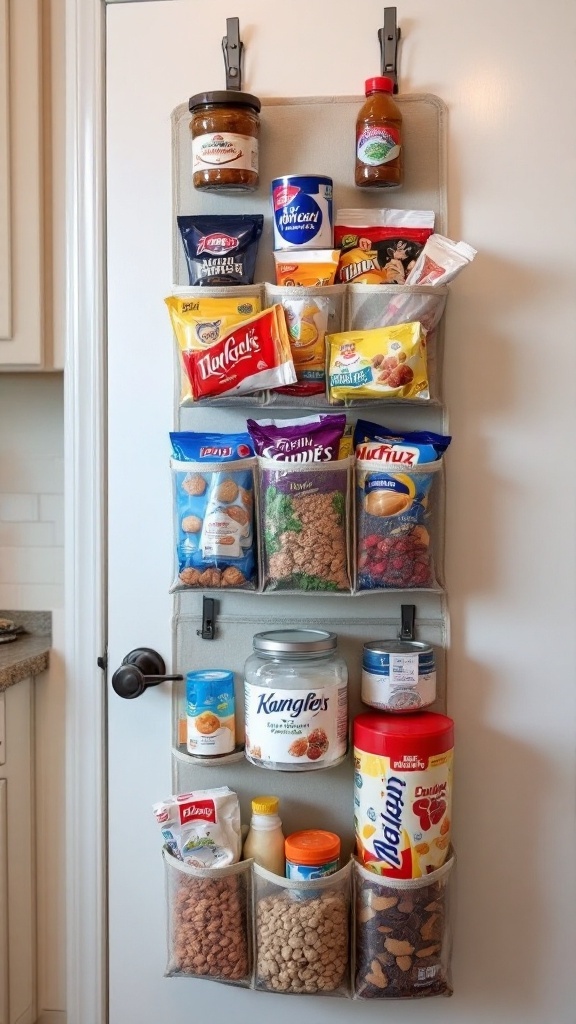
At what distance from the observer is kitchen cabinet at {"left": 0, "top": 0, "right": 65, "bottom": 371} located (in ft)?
5.19

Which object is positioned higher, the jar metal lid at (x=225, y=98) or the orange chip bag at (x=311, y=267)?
the jar metal lid at (x=225, y=98)

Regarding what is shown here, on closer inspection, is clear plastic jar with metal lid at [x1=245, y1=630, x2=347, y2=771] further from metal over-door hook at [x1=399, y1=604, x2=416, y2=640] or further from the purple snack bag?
the purple snack bag

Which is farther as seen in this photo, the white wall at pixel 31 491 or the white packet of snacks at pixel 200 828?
the white wall at pixel 31 491

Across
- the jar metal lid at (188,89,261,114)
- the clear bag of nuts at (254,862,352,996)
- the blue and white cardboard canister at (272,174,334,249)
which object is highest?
the jar metal lid at (188,89,261,114)

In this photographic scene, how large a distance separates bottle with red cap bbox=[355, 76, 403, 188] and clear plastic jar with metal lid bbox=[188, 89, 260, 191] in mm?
172

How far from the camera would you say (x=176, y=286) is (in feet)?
4.50

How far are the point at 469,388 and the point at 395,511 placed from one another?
0.26m

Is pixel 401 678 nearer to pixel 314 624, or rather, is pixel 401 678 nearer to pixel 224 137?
pixel 314 624

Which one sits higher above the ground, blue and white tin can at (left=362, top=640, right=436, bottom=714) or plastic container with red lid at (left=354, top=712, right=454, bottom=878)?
blue and white tin can at (left=362, top=640, right=436, bottom=714)

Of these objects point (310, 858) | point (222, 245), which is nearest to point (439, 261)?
point (222, 245)

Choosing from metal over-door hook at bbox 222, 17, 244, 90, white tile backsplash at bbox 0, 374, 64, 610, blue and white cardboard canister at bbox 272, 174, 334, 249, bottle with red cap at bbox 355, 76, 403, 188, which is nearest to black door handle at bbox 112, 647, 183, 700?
white tile backsplash at bbox 0, 374, 64, 610

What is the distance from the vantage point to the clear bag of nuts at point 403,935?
1.29 m

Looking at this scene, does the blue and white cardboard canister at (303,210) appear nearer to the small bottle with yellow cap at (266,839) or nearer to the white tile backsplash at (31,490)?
the white tile backsplash at (31,490)

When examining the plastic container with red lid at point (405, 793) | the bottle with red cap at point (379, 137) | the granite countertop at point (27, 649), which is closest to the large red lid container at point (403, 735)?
the plastic container with red lid at point (405, 793)
